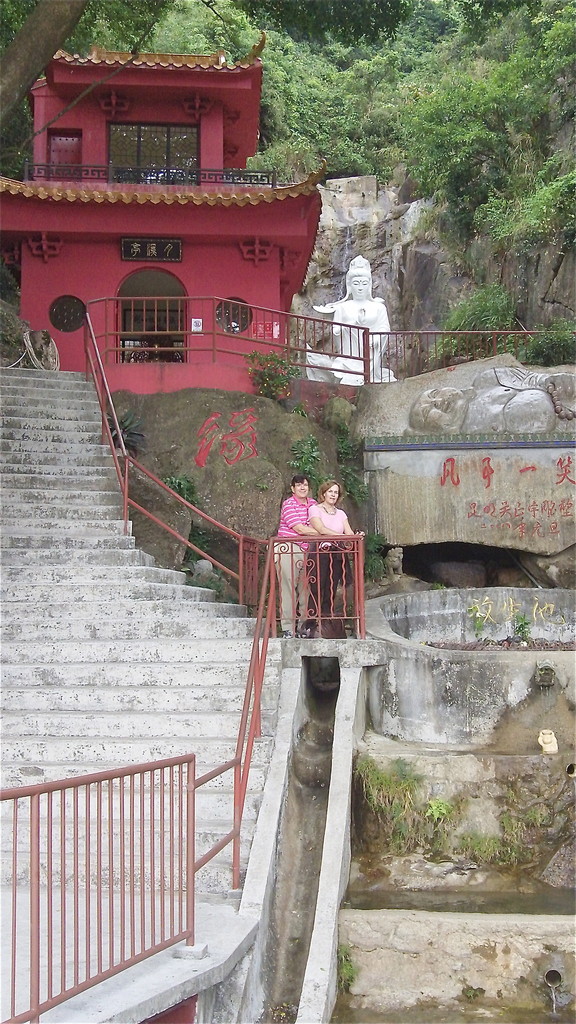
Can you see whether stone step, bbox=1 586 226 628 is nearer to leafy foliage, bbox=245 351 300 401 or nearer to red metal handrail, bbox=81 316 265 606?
red metal handrail, bbox=81 316 265 606

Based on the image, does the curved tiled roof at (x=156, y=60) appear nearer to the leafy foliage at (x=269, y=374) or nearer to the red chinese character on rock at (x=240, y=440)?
the leafy foliage at (x=269, y=374)

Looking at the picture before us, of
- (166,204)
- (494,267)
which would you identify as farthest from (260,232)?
Answer: (494,267)

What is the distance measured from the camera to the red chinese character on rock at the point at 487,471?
1231 cm

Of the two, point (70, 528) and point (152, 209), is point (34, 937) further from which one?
point (152, 209)

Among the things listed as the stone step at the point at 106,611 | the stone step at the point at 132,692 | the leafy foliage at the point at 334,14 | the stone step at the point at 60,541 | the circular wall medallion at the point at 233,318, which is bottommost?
the stone step at the point at 132,692

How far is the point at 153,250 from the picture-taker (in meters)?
15.4

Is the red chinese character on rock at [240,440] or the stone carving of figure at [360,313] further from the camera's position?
the stone carving of figure at [360,313]

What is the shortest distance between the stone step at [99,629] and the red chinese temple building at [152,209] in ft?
21.1

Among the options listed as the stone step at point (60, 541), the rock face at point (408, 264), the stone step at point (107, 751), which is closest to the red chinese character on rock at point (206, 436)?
the stone step at point (60, 541)

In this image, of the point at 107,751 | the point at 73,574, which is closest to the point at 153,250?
the point at 73,574

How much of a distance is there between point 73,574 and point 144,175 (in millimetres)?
9469

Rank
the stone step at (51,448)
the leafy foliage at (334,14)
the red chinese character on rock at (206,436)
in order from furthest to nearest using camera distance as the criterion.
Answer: the red chinese character on rock at (206,436) < the stone step at (51,448) < the leafy foliage at (334,14)

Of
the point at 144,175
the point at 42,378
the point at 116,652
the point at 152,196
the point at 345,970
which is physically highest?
the point at 144,175

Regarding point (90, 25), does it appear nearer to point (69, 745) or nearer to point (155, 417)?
point (155, 417)
